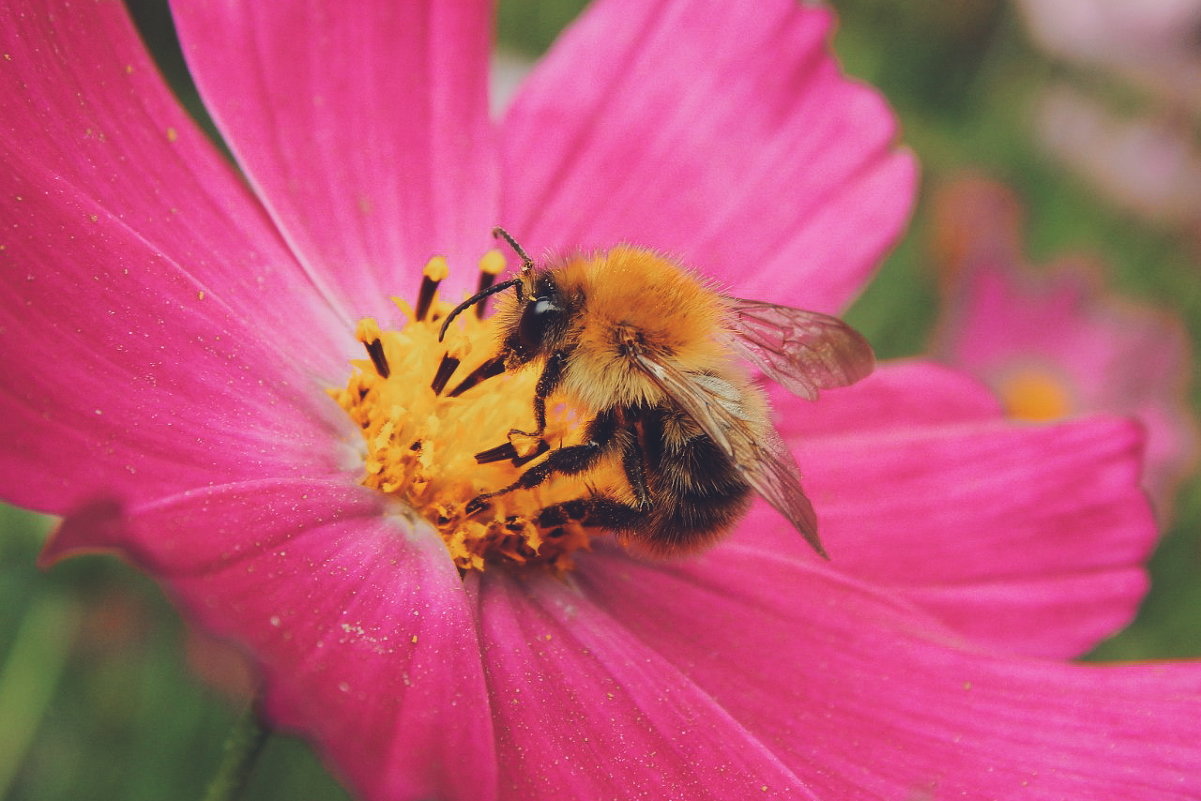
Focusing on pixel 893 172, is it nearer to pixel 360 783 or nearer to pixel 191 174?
pixel 191 174

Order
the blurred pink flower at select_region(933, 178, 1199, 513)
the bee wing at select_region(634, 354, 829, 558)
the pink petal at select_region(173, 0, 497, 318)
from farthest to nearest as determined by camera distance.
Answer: the blurred pink flower at select_region(933, 178, 1199, 513), the pink petal at select_region(173, 0, 497, 318), the bee wing at select_region(634, 354, 829, 558)

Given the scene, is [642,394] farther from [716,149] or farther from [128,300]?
[716,149]

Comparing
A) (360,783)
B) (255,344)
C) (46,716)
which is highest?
(255,344)

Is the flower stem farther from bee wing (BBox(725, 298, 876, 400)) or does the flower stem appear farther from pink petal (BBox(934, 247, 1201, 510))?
pink petal (BBox(934, 247, 1201, 510))

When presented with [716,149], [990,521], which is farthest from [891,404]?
[716,149]

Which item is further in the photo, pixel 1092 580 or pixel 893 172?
pixel 893 172

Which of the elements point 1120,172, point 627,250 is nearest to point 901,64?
point 1120,172

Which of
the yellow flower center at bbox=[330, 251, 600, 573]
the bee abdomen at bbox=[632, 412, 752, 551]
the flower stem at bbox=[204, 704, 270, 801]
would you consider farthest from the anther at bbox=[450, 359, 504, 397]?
the flower stem at bbox=[204, 704, 270, 801]
